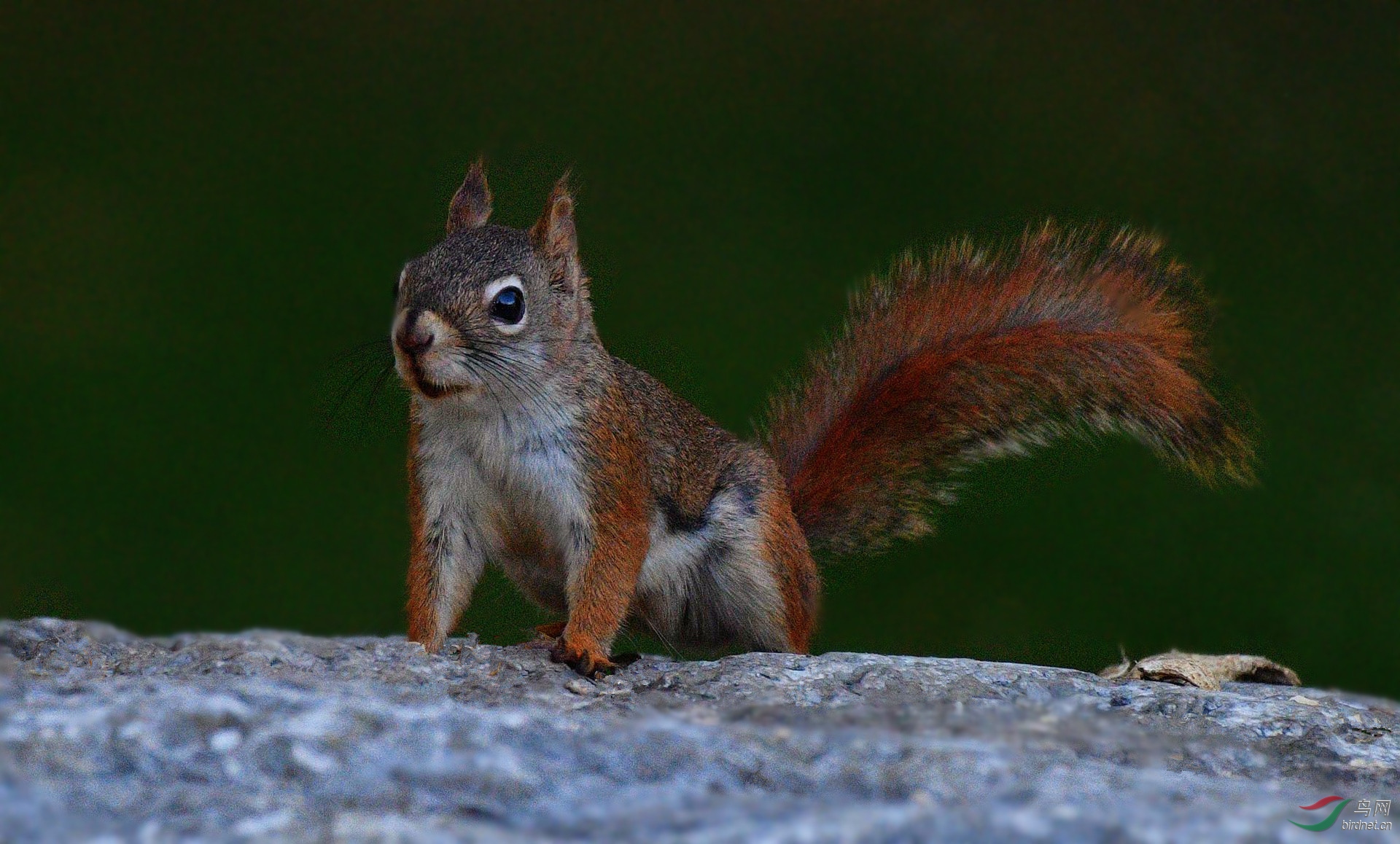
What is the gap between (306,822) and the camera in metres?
1.13

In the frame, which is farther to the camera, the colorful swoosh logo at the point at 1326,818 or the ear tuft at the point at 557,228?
the ear tuft at the point at 557,228

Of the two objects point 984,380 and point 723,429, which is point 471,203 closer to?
point 723,429

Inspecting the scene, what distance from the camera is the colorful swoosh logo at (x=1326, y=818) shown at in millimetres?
1161

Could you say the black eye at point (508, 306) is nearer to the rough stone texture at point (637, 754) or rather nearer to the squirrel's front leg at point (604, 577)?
the squirrel's front leg at point (604, 577)

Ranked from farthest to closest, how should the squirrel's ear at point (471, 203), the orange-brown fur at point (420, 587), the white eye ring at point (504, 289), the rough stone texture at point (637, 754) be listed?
the squirrel's ear at point (471, 203) < the orange-brown fur at point (420, 587) < the white eye ring at point (504, 289) < the rough stone texture at point (637, 754)

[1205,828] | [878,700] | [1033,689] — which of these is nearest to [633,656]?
[878,700]

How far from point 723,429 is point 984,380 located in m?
0.45

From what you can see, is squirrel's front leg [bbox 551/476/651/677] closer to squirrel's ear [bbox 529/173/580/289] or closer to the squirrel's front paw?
the squirrel's front paw

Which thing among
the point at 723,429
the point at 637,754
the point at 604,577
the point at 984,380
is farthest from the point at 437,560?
the point at 984,380

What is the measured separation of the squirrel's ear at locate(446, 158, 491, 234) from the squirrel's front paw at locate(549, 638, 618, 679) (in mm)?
646

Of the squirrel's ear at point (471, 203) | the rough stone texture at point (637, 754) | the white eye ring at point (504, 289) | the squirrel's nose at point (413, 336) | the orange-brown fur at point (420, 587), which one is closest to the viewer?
the rough stone texture at point (637, 754)

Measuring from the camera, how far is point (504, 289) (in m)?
1.85

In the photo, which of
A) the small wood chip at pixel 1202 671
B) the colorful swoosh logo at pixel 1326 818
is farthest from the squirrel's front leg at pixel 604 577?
the colorful swoosh logo at pixel 1326 818

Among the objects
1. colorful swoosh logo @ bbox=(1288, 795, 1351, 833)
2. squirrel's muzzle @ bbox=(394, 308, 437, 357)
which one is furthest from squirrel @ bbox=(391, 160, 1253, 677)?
colorful swoosh logo @ bbox=(1288, 795, 1351, 833)
